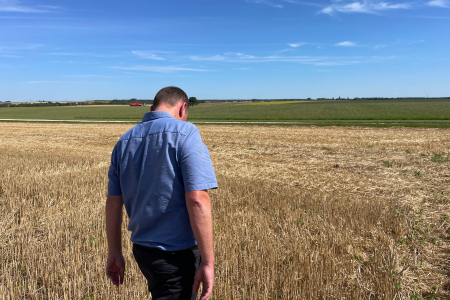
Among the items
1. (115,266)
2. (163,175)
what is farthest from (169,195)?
(115,266)

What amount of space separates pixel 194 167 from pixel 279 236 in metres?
4.12

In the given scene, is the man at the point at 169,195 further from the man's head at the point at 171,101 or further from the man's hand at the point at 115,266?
the man's hand at the point at 115,266

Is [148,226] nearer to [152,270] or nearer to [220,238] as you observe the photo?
[152,270]

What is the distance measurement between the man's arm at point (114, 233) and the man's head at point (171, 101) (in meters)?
0.78

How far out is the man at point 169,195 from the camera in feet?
7.28

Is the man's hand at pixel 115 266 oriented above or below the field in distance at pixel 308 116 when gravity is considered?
Result: below

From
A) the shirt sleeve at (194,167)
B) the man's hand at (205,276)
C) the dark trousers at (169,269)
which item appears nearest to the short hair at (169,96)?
the shirt sleeve at (194,167)

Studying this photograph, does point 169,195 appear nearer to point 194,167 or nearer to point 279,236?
point 194,167

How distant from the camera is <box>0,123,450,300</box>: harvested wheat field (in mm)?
4305

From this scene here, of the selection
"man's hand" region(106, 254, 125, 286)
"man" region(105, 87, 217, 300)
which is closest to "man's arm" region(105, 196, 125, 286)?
"man's hand" region(106, 254, 125, 286)

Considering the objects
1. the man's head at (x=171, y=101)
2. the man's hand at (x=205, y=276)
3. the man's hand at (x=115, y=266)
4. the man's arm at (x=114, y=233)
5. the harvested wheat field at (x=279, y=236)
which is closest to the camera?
the man's hand at (x=205, y=276)

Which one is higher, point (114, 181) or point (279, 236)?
point (114, 181)

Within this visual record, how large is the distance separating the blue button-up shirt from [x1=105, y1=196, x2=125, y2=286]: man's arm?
21 centimetres

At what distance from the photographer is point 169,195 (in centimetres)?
229
